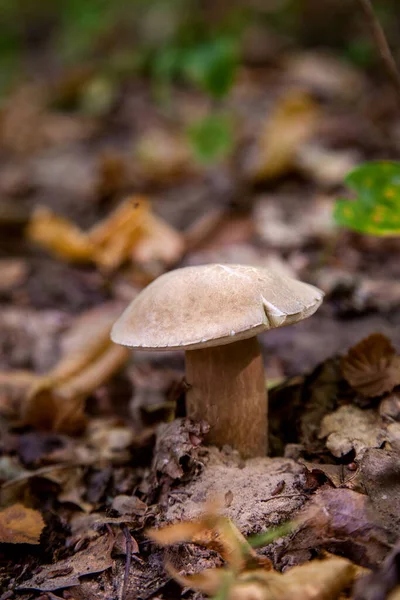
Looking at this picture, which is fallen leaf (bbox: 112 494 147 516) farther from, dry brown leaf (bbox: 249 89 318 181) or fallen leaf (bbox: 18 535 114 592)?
dry brown leaf (bbox: 249 89 318 181)

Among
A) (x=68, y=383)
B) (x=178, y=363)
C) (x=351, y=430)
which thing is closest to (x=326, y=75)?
(x=178, y=363)

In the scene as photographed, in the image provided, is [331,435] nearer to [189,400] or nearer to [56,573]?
[189,400]

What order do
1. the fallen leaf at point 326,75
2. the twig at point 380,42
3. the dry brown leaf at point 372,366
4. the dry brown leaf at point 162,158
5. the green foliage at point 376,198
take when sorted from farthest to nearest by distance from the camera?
1. the fallen leaf at point 326,75
2. the dry brown leaf at point 162,158
3. the twig at point 380,42
4. the green foliage at point 376,198
5. the dry brown leaf at point 372,366

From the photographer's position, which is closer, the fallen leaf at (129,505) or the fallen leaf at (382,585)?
the fallen leaf at (382,585)

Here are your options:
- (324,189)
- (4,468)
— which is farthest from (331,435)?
(324,189)

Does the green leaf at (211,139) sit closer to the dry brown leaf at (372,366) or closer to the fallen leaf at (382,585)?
the dry brown leaf at (372,366)

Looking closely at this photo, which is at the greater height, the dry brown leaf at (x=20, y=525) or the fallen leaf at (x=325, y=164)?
the fallen leaf at (x=325, y=164)

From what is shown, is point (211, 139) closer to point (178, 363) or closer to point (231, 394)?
point (178, 363)

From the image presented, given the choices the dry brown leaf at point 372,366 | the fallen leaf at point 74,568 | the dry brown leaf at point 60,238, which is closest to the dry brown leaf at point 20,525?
the fallen leaf at point 74,568
